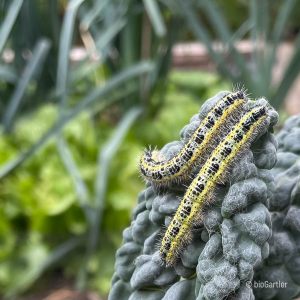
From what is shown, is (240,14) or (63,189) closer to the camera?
(63,189)

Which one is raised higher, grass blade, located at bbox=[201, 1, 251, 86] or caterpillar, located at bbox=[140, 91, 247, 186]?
grass blade, located at bbox=[201, 1, 251, 86]

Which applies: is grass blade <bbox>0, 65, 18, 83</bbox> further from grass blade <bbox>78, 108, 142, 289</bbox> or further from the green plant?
the green plant

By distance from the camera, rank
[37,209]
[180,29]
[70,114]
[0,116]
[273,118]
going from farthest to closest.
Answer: [180,29], [0,116], [37,209], [70,114], [273,118]

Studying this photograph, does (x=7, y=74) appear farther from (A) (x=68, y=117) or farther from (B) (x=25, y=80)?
(A) (x=68, y=117)

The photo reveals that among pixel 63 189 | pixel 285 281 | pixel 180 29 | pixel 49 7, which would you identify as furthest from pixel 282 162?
pixel 180 29

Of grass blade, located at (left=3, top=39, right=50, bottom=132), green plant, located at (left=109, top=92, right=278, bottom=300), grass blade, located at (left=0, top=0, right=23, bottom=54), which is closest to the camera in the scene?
green plant, located at (left=109, top=92, right=278, bottom=300)

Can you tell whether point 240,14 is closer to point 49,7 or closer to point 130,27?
point 130,27

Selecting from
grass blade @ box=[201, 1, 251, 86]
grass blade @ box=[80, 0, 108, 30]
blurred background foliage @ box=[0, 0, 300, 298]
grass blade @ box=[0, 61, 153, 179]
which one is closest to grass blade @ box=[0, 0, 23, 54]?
grass blade @ box=[80, 0, 108, 30]
